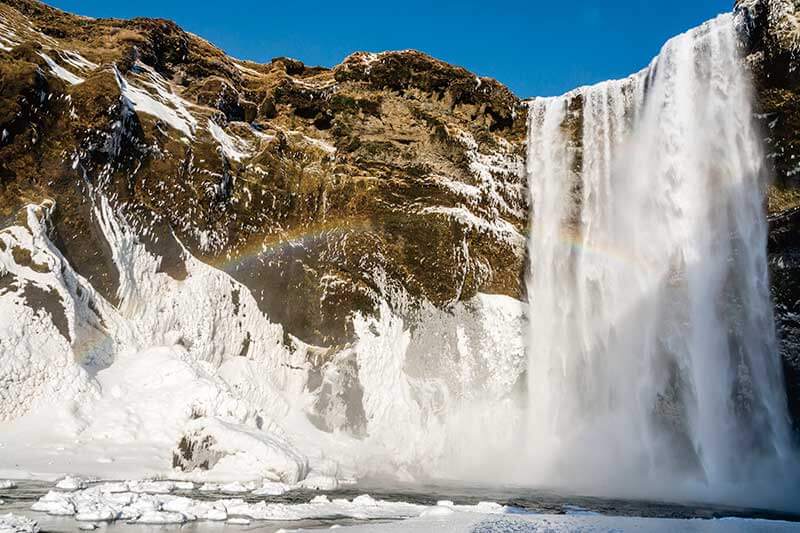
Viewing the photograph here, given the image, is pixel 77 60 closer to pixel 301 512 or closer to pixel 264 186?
pixel 264 186

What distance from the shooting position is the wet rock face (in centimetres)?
2388

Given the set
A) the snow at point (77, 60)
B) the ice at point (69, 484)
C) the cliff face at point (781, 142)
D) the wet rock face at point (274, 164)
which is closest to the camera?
the ice at point (69, 484)

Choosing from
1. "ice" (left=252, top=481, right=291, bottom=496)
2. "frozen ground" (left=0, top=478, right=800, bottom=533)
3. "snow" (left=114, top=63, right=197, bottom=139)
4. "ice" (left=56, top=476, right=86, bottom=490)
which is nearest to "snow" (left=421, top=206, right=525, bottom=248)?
"snow" (left=114, top=63, right=197, bottom=139)

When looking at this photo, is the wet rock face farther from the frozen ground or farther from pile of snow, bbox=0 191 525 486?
the frozen ground

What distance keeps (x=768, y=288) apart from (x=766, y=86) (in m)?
8.67

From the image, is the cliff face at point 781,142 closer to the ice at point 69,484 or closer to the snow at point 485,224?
the snow at point 485,224

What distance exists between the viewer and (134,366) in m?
22.6

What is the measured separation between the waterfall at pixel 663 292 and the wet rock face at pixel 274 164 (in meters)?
3.52

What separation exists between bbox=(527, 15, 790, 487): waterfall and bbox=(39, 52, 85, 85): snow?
73.4 feet

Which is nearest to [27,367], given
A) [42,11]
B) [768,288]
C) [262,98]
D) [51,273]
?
[51,273]

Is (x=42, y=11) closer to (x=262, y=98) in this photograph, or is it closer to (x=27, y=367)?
(x=262, y=98)

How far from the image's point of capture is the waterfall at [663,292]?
89.2 feet

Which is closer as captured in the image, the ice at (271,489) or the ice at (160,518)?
the ice at (160,518)

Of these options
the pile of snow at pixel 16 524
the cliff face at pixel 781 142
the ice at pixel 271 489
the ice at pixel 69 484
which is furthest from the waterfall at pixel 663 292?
the pile of snow at pixel 16 524
